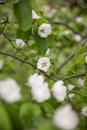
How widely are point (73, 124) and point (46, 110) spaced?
2.11ft

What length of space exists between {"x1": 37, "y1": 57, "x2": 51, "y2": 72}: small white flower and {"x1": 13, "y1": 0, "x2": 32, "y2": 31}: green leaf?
0.21 meters

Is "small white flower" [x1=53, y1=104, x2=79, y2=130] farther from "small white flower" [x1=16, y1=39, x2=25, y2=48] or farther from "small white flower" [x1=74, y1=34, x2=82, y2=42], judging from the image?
"small white flower" [x1=74, y1=34, x2=82, y2=42]

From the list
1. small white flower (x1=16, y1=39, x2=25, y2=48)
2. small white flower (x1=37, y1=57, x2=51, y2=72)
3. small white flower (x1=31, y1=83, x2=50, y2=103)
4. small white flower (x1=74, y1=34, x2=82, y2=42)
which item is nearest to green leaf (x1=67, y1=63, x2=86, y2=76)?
small white flower (x1=37, y1=57, x2=51, y2=72)

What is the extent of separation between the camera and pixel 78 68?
1.75 meters

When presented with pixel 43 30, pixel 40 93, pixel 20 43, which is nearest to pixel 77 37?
pixel 20 43

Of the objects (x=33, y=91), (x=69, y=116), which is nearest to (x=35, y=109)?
(x=33, y=91)

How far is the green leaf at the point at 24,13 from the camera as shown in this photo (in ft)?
5.23

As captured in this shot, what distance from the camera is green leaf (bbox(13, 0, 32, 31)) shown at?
5.23ft

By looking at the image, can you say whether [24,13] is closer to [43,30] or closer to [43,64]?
[43,30]

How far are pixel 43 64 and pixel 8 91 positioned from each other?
85 centimetres

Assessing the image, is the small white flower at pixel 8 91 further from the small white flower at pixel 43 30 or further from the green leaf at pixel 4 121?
the small white flower at pixel 43 30

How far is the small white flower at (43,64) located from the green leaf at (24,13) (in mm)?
213

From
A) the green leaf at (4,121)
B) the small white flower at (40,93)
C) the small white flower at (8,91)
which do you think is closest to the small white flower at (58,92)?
the small white flower at (40,93)

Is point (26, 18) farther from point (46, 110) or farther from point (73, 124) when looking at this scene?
point (73, 124)
